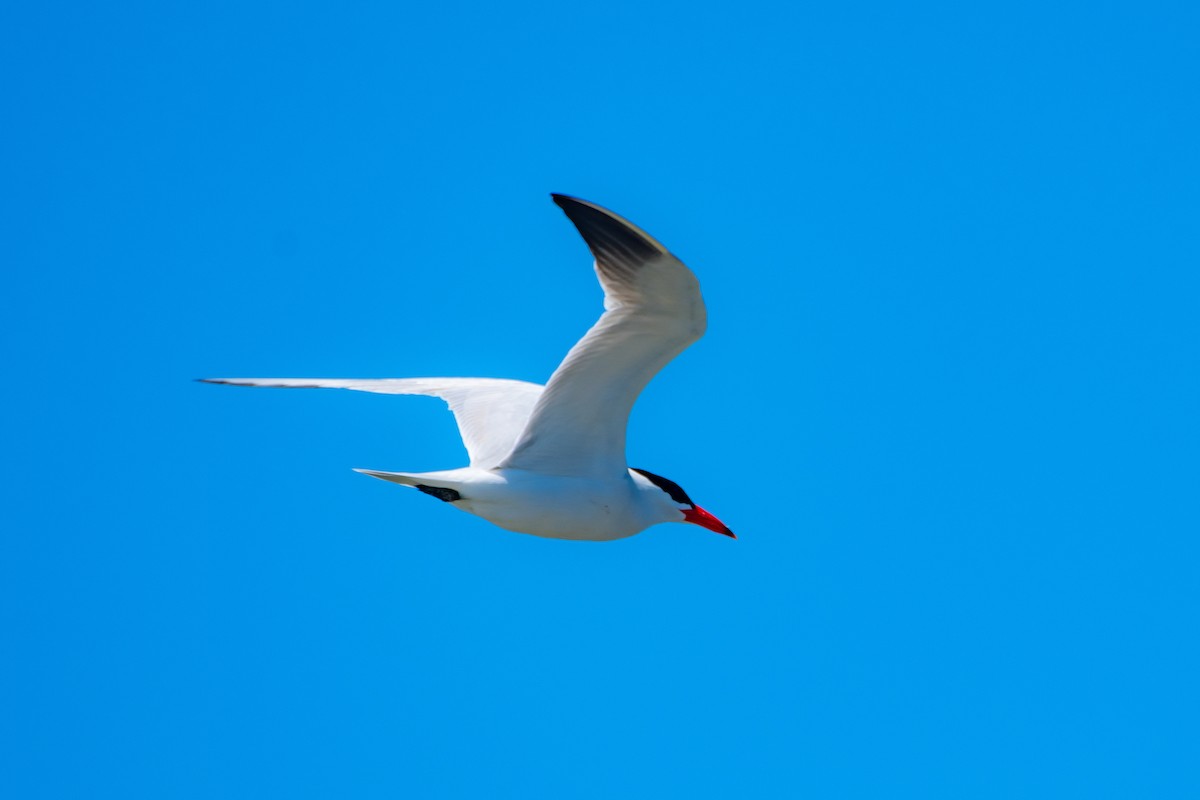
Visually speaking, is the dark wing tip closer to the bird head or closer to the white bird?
the white bird

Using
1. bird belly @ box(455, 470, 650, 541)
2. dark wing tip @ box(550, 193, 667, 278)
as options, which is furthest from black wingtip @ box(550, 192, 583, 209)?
bird belly @ box(455, 470, 650, 541)

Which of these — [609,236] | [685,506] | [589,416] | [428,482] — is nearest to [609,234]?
[609,236]

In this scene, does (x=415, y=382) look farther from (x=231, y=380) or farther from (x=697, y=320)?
(x=697, y=320)

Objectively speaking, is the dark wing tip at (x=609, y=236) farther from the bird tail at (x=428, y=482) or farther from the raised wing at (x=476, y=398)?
the raised wing at (x=476, y=398)

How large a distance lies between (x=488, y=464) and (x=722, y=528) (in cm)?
195

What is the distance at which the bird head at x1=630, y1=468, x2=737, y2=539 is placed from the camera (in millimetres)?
11109

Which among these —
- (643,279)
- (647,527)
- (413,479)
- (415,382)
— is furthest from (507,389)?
(643,279)

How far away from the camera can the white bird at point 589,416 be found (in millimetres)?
9086

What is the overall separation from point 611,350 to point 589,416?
728 mm

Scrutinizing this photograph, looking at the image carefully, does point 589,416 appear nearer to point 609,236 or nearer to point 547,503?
point 547,503

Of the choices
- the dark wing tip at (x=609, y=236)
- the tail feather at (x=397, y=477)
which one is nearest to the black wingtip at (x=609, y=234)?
the dark wing tip at (x=609, y=236)

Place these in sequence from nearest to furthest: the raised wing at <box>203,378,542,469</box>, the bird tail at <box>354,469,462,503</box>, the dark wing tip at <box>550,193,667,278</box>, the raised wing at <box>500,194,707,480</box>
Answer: the dark wing tip at <box>550,193,667,278</box> → the raised wing at <box>500,194,707,480</box> → the bird tail at <box>354,469,462,503</box> → the raised wing at <box>203,378,542,469</box>

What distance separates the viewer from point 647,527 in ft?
36.4

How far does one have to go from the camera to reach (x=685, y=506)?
1130 centimetres
